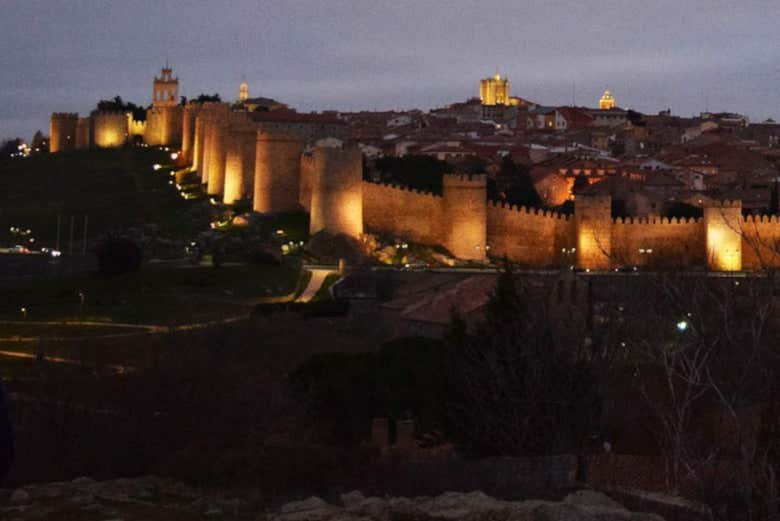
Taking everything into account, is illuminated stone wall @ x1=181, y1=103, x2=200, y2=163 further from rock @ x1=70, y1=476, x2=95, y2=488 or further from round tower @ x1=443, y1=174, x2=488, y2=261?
rock @ x1=70, y1=476, x2=95, y2=488

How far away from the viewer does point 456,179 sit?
3897 centimetres

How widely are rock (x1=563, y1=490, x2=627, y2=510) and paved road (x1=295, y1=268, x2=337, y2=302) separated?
2156cm

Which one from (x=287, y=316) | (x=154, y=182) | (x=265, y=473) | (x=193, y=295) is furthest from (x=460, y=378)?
(x=154, y=182)

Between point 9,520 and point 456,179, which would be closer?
point 9,520

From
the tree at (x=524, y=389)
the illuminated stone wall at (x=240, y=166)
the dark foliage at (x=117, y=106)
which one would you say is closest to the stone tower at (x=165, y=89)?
the dark foliage at (x=117, y=106)

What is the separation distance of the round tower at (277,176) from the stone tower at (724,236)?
405 inches

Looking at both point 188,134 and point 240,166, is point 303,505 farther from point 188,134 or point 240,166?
point 188,134

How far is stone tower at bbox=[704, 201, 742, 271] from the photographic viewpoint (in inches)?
1458

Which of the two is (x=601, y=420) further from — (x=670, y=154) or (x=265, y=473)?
(x=670, y=154)

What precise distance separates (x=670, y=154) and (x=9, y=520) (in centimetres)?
6586

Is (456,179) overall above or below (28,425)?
above

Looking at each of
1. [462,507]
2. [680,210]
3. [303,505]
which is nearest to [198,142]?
[680,210]

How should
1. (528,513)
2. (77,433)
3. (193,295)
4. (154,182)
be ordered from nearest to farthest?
(528,513) < (77,433) < (193,295) < (154,182)

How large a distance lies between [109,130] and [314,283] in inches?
1260
